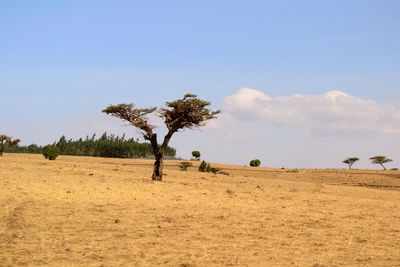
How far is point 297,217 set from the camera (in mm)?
16688

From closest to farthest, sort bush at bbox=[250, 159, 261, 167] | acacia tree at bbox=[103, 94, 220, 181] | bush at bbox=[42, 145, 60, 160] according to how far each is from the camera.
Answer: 1. acacia tree at bbox=[103, 94, 220, 181]
2. bush at bbox=[42, 145, 60, 160]
3. bush at bbox=[250, 159, 261, 167]

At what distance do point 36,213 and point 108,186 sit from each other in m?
8.62

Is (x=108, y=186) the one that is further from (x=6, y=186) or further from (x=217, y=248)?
(x=217, y=248)

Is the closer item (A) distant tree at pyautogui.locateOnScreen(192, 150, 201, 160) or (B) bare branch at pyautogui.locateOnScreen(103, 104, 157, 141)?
(B) bare branch at pyautogui.locateOnScreen(103, 104, 157, 141)

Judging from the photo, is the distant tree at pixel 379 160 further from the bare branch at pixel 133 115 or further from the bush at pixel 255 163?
the bare branch at pixel 133 115

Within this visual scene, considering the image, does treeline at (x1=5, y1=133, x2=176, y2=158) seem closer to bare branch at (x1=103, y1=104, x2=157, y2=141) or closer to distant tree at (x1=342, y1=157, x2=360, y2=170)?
distant tree at (x1=342, y1=157, x2=360, y2=170)

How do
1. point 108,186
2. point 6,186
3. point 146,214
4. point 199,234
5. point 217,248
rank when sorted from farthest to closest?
point 108,186 < point 6,186 < point 146,214 < point 199,234 < point 217,248

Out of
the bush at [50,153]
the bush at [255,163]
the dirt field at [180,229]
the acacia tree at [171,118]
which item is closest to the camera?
the dirt field at [180,229]

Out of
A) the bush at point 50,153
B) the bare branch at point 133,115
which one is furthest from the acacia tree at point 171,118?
the bush at point 50,153

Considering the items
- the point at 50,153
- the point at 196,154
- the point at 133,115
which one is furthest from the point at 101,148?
the point at 133,115

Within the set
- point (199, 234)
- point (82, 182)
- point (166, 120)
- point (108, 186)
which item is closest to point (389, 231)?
point (199, 234)

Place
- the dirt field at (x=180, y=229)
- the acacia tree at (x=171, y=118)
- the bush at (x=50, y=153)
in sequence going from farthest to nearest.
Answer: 1. the bush at (x=50, y=153)
2. the acacia tree at (x=171, y=118)
3. the dirt field at (x=180, y=229)

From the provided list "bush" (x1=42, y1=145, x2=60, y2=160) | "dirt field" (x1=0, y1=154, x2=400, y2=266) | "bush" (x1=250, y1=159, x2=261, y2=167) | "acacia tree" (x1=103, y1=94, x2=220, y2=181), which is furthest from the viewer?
"bush" (x1=250, y1=159, x2=261, y2=167)

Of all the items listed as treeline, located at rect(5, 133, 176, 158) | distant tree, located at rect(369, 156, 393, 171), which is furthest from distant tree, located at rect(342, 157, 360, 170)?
treeline, located at rect(5, 133, 176, 158)
